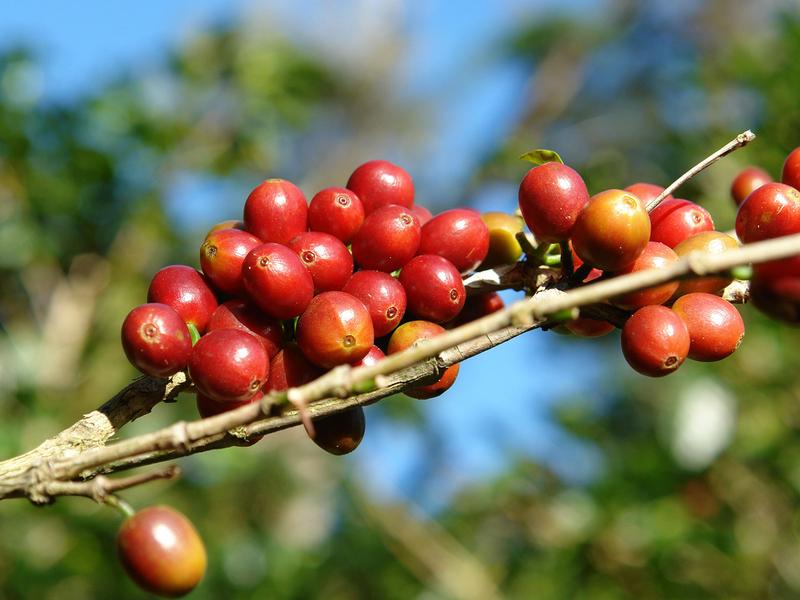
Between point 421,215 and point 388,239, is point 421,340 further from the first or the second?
point 421,215

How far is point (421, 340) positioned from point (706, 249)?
507 mm

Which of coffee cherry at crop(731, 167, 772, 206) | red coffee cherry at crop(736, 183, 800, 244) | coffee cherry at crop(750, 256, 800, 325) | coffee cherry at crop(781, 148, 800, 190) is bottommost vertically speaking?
coffee cherry at crop(750, 256, 800, 325)

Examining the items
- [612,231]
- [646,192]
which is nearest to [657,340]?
[612,231]

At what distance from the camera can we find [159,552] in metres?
1.33

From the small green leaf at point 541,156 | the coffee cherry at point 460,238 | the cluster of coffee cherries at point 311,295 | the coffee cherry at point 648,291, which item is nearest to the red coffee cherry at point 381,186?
the cluster of coffee cherries at point 311,295

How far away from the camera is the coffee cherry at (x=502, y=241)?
1.70m

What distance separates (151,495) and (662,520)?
2.76 metres

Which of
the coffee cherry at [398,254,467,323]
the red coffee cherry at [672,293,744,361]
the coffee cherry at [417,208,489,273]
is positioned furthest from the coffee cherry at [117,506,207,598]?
the red coffee cherry at [672,293,744,361]

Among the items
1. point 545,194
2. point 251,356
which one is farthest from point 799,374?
A: point 251,356

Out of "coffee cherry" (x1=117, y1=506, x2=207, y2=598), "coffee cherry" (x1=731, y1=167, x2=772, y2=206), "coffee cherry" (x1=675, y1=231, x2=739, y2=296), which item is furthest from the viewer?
"coffee cherry" (x1=731, y1=167, x2=772, y2=206)

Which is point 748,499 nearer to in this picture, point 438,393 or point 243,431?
point 438,393

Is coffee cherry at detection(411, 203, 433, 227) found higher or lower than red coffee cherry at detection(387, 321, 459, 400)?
higher

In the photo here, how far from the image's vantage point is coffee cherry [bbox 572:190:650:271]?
1366mm

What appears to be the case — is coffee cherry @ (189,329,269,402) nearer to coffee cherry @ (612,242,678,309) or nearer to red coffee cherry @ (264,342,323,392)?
red coffee cherry @ (264,342,323,392)
